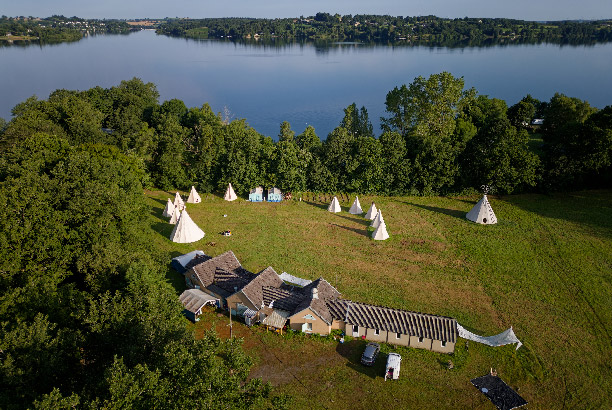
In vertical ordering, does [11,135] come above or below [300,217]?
above

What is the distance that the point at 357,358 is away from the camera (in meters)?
21.6

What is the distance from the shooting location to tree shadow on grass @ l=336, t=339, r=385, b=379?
2072 centimetres

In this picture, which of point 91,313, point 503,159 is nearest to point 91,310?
point 91,313

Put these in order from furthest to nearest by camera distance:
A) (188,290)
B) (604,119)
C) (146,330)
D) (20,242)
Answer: (604,119) < (188,290) < (20,242) < (146,330)

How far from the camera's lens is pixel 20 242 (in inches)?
851

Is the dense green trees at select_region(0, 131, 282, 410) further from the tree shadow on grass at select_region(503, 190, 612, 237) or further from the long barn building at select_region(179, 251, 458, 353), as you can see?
the tree shadow on grass at select_region(503, 190, 612, 237)

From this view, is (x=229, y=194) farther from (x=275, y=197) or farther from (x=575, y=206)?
(x=575, y=206)

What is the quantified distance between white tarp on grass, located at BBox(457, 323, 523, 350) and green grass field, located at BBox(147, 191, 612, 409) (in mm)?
406

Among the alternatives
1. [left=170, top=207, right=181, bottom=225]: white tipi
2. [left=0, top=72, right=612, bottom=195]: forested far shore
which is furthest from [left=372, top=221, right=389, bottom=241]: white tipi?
[left=170, top=207, right=181, bottom=225]: white tipi

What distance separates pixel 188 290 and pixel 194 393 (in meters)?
13.4

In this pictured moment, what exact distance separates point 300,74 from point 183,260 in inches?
4284

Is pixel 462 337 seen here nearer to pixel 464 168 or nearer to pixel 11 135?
pixel 464 168

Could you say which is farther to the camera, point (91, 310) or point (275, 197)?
point (275, 197)

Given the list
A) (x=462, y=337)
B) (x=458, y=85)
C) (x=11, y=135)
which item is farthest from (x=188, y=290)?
(x=458, y=85)
